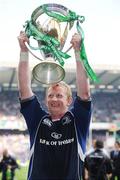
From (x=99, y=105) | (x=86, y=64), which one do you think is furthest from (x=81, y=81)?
(x=99, y=105)

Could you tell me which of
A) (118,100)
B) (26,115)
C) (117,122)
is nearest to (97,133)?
(117,122)

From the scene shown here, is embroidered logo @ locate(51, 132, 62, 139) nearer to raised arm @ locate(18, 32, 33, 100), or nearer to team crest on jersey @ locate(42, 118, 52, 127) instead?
team crest on jersey @ locate(42, 118, 52, 127)

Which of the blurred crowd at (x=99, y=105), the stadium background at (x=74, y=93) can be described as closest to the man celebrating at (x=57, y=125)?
the stadium background at (x=74, y=93)

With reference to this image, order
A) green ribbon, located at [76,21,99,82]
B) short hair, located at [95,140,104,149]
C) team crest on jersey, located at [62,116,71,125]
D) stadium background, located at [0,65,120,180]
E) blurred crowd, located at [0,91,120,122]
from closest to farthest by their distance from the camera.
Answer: green ribbon, located at [76,21,99,82] → team crest on jersey, located at [62,116,71,125] → short hair, located at [95,140,104,149] → stadium background, located at [0,65,120,180] → blurred crowd, located at [0,91,120,122]

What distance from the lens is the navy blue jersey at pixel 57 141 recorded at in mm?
3131

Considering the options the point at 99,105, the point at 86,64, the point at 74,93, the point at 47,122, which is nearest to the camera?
the point at 86,64

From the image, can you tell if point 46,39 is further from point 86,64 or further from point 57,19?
point 86,64

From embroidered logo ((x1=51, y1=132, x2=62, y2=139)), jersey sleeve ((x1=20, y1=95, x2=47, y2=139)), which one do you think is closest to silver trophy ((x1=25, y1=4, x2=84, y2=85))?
jersey sleeve ((x1=20, y1=95, x2=47, y2=139))

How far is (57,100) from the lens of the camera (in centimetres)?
324

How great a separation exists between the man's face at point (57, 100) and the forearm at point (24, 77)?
6.5 inches

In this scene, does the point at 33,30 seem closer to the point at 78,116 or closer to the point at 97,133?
the point at 78,116

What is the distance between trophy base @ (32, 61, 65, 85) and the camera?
3.14m

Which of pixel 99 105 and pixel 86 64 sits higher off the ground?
pixel 86 64

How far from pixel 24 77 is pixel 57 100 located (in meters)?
0.30
